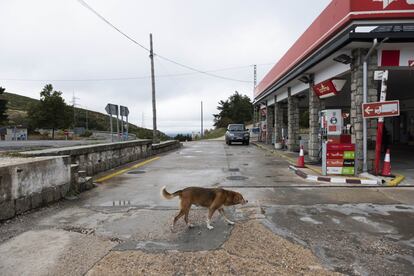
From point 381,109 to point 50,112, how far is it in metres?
49.0

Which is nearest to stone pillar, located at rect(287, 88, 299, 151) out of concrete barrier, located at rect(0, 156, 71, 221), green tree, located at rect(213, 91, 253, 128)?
concrete barrier, located at rect(0, 156, 71, 221)

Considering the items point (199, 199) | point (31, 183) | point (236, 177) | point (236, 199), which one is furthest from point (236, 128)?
point (199, 199)

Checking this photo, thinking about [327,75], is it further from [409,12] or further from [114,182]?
[114,182]

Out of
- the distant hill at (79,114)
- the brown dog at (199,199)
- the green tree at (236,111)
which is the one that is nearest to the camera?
the brown dog at (199,199)

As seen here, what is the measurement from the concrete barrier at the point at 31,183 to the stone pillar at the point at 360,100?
8238 mm

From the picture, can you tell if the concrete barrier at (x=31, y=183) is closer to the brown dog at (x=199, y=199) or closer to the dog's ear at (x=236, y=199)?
the brown dog at (x=199, y=199)

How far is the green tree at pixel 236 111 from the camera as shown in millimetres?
66062

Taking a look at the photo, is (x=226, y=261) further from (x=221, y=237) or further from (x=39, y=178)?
(x=39, y=178)

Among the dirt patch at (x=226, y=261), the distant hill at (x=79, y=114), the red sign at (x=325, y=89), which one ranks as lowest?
the dirt patch at (x=226, y=261)

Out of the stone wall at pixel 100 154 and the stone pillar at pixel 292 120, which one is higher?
the stone pillar at pixel 292 120

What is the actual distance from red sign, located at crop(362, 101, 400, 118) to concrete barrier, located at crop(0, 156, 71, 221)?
8177 millimetres

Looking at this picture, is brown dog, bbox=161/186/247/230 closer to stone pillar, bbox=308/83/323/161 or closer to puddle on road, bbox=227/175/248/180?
puddle on road, bbox=227/175/248/180

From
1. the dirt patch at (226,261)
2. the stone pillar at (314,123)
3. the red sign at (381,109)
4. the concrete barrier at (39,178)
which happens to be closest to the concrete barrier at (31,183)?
the concrete barrier at (39,178)

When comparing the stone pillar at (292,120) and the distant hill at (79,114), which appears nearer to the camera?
the stone pillar at (292,120)
